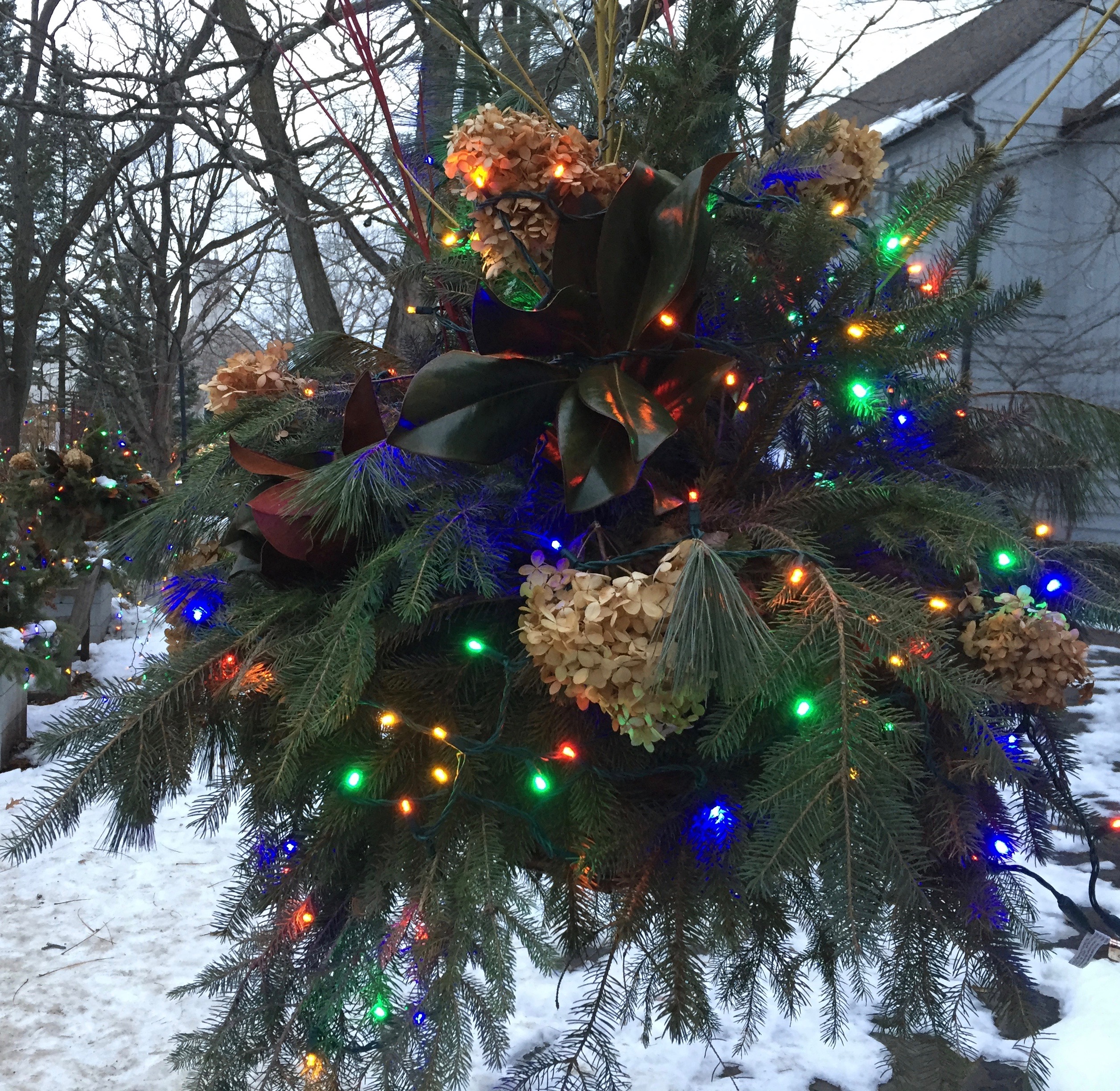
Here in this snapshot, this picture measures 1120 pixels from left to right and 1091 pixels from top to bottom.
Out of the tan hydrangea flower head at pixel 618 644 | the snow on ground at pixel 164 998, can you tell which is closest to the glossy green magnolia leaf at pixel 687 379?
the tan hydrangea flower head at pixel 618 644

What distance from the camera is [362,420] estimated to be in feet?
2.70

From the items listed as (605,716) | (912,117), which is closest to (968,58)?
(912,117)

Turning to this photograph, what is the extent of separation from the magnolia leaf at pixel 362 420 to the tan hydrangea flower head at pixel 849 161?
0.53 meters

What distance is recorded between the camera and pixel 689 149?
0.96 metres

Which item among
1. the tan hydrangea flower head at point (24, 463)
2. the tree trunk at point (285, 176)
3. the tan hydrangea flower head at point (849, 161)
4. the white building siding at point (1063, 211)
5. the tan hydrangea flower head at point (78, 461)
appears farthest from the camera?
the white building siding at point (1063, 211)

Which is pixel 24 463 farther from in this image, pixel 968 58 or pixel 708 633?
pixel 968 58

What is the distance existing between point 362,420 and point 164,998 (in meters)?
2.28

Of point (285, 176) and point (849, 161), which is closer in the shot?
point (849, 161)

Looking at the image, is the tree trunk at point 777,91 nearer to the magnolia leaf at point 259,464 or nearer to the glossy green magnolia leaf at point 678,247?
the glossy green magnolia leaf at point 678,247

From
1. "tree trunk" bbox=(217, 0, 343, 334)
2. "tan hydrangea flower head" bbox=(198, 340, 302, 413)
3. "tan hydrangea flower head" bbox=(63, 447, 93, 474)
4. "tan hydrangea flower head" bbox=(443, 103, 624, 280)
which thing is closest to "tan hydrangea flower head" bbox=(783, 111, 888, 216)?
"tan hydrangea flower head" bbox=(443, 103, 624, 280)

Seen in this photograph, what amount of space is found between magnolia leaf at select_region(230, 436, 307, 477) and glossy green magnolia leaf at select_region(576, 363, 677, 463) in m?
0.30

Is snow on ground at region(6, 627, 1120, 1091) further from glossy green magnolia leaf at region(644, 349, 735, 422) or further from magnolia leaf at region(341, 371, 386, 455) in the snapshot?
glossy green magnolia leaf at region(644, 349, 735, 422)

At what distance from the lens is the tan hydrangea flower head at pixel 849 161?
37.9 inches

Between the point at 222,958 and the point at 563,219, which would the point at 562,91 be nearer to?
the point at 563,219
